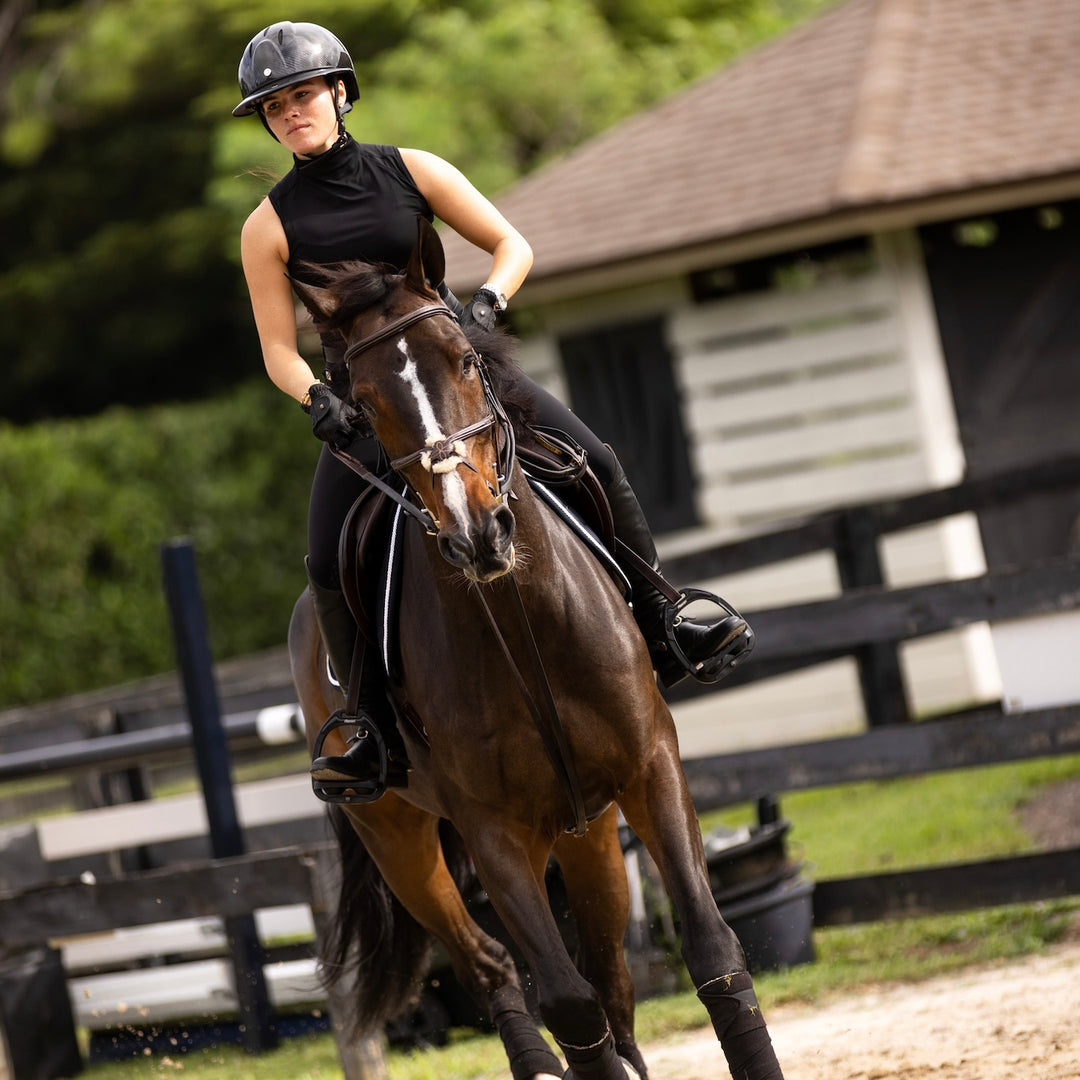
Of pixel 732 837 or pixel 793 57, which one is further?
pixel 793 57

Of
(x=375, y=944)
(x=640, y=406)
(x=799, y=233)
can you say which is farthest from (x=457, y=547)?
(x=640, y=406)

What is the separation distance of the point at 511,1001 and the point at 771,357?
356 inches

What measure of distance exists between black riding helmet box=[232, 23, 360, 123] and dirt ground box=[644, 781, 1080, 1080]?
10.9 ft

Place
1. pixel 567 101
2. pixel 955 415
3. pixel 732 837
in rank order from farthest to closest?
pixel 567 101 < pixel 955 415 < pixel 732 837

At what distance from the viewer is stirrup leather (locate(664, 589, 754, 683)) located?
4812mm

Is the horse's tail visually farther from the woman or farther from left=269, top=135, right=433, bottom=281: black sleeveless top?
left=269, top=135, right=433, bottom=281: black sleeveless top

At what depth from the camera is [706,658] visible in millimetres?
4844

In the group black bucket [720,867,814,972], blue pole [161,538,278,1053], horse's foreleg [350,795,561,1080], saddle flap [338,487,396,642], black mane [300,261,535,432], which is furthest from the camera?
blue pole [161,538,278,1053]

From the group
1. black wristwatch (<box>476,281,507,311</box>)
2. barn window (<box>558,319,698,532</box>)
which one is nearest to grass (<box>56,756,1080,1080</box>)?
black wristwatch (<box>476,281,507,311</box>)

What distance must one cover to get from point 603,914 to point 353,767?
0.88 metres

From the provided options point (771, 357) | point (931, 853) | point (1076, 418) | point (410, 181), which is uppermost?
point (410, 181)

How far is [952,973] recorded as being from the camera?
6379 mm

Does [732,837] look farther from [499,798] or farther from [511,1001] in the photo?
[499,798]

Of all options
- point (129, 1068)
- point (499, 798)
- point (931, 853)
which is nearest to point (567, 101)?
point (931, 853)
